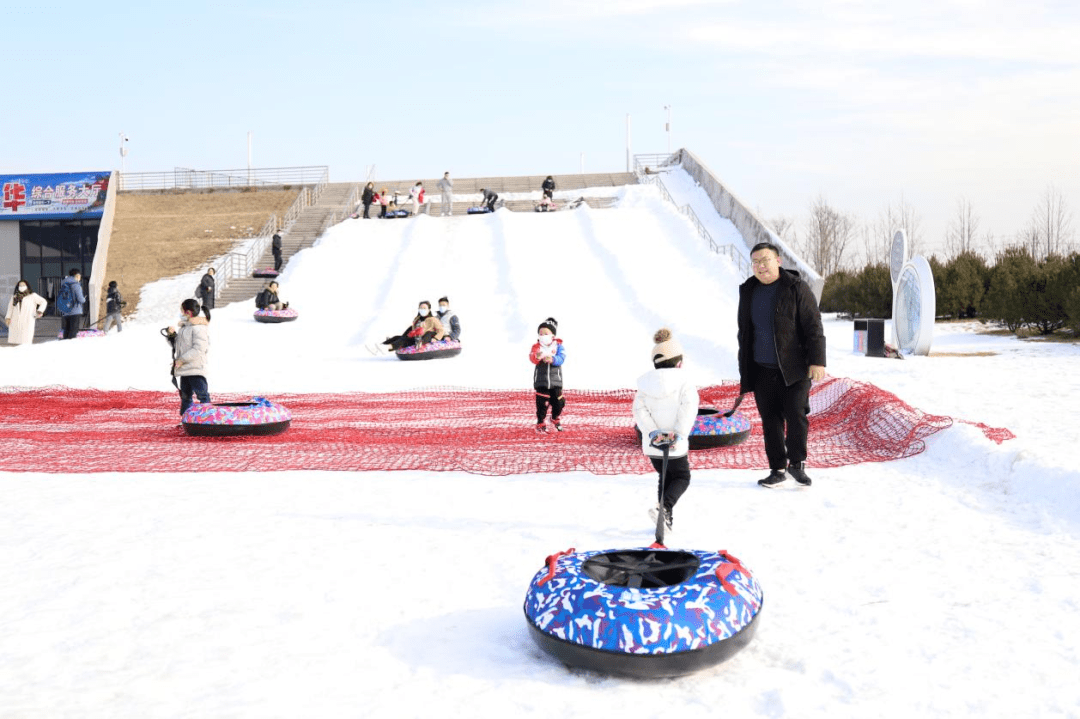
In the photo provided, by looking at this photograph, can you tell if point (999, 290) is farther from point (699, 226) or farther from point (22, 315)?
point (22, 315)

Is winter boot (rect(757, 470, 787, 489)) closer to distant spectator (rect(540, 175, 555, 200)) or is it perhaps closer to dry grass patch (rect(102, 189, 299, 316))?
dry grass patch (rect(102, 189, 299, 316))

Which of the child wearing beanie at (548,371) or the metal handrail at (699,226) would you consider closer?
the child wearing beanie at (548,371)

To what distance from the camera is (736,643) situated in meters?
3.95

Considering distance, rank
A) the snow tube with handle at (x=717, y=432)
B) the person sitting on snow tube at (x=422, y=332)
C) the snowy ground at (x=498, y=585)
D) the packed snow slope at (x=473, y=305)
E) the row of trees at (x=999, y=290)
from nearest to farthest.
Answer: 1. the snowy ground at (x=498, y=585)
2. the snow tube with handle at (x=717, y=432)
3. the packed snow slope at (x=473, y=305)
4. the person sitting on snow tube at (x=422, y=332)
5. the row of trees at (x=999, y=290)

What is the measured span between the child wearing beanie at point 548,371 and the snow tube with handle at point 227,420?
270 cm

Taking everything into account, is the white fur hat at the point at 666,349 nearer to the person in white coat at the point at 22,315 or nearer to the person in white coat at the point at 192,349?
the person in white coat at the point at 192,349

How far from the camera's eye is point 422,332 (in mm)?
18766

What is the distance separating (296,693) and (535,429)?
6.74 meters

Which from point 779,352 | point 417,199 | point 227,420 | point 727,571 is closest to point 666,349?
Answer: point 779,352

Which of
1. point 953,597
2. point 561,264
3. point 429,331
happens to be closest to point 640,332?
point 429,331

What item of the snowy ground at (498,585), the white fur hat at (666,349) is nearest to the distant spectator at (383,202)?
the snowy ground at (498,585)

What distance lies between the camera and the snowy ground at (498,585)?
Answer: 12.1ft

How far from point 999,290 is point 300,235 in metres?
24.2

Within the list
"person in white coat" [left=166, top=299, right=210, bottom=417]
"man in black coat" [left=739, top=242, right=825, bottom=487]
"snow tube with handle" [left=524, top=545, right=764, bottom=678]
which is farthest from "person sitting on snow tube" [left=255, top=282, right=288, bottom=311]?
"snow tube with handle" [left=524, top=545, right=764, bottom=678]
